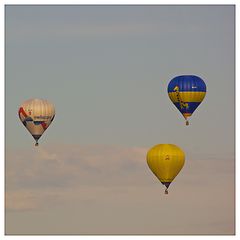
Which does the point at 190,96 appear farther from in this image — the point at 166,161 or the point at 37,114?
the point at 37,114

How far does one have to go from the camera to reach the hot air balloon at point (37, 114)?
86875 mm

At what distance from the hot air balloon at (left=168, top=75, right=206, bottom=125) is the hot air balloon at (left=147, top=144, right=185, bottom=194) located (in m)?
3.60

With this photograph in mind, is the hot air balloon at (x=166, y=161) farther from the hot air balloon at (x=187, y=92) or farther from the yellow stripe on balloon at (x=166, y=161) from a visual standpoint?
the hot air balloon at (x=187, y=92)

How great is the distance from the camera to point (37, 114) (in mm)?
86812

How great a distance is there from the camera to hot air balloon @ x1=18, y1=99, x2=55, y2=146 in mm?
86875

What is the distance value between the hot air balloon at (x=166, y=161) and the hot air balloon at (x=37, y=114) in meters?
9.01

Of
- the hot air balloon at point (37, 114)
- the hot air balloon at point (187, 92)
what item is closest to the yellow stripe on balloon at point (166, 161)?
the hot air balloon at point (187, 92)

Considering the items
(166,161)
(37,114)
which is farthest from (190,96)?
(37,114)

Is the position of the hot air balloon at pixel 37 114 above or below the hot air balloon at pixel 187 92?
below

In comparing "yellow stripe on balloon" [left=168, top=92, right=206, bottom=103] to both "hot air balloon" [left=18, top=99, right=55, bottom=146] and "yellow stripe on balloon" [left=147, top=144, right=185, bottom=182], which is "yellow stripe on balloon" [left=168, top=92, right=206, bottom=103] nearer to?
"yellow stripe on balloon" [left=147, top=144, right=185, bottom=182]

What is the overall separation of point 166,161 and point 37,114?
37.0ft

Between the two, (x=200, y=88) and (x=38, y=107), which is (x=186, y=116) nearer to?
(x=200, y=88)

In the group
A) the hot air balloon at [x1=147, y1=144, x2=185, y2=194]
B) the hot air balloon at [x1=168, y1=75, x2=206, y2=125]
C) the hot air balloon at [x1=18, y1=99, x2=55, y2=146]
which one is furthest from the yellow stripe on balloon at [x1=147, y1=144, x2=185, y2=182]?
the hot air balloon at [x1=18, y1=99, x2=55, y2=146]
